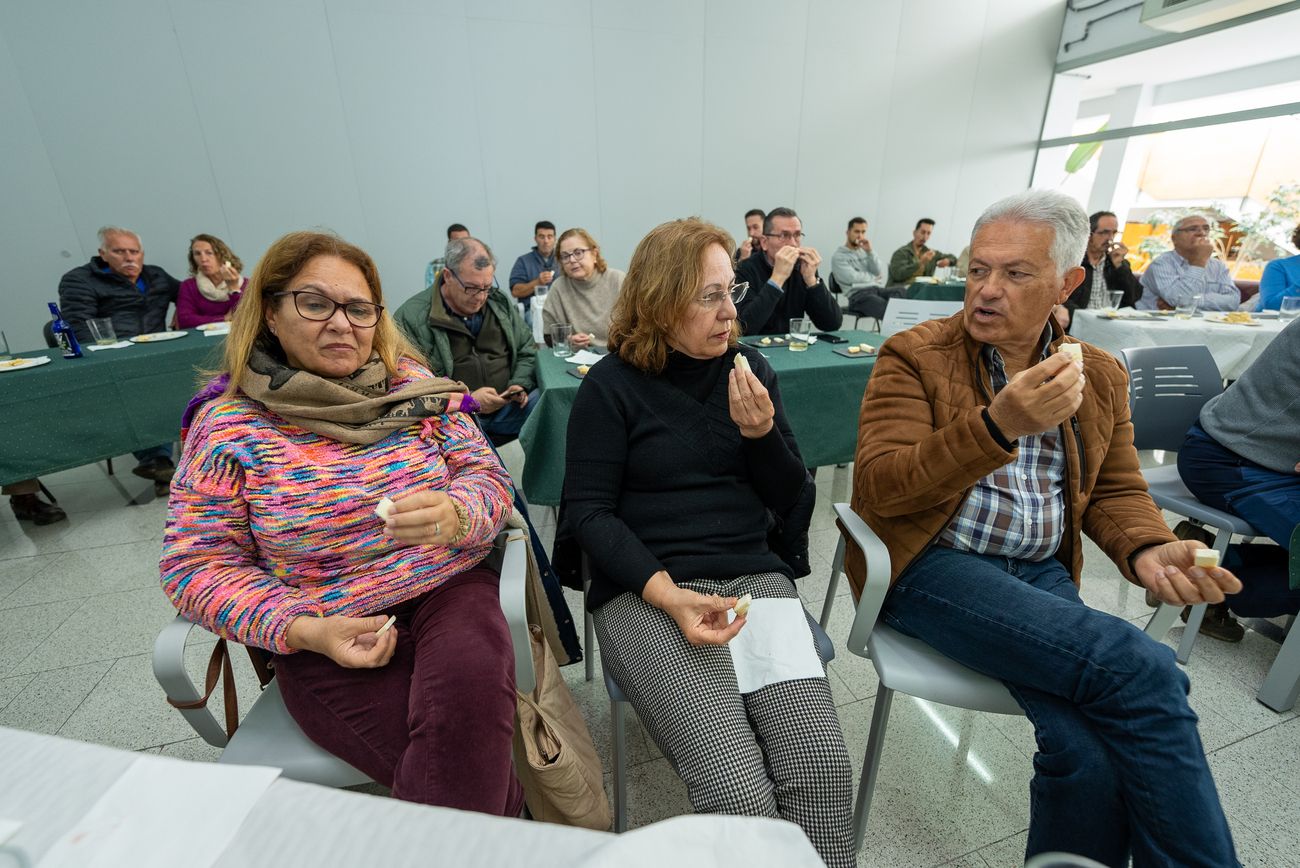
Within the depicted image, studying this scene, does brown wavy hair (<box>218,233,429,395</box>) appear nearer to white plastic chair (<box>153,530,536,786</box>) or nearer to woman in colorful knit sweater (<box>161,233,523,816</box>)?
woman in colorful knit sweater (<box>161,233,523,816</box>)

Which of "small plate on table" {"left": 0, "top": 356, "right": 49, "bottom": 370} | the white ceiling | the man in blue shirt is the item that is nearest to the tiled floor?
"small plate on table" {"left": 0, "top": 356, "right": 49, "bottom": 370}

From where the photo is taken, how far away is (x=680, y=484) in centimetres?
127

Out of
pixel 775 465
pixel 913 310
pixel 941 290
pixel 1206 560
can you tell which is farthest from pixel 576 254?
pixel 941 290

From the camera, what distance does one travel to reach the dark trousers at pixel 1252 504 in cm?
162

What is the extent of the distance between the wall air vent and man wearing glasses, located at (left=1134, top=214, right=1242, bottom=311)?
8.66 feet

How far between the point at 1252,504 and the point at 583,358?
2428mm

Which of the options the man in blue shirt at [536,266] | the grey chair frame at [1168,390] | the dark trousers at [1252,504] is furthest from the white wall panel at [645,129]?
the dark trousers at [1252,504]

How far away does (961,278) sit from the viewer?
5.72m

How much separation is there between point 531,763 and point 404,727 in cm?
24

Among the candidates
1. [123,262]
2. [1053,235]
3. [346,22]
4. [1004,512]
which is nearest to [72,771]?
[1004,512]

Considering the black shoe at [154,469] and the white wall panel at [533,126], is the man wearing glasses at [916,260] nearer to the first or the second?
the white wall panel at [533,126]

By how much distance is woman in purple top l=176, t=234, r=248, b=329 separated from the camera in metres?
3.80

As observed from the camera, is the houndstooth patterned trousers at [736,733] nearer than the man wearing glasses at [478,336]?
Yes

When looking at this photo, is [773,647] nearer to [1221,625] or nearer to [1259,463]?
[1259,463]
